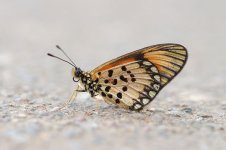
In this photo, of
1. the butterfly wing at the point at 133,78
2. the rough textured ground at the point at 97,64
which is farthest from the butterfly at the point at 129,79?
the rough textured ground at the point at 97,64

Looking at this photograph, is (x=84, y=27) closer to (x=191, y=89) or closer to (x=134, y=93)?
(x=191, y=89)

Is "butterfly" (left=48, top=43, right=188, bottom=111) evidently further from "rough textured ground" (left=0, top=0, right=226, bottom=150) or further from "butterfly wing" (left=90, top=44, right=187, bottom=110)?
"rough textured ground" (left=0, top=0, right=226, bottom=150)

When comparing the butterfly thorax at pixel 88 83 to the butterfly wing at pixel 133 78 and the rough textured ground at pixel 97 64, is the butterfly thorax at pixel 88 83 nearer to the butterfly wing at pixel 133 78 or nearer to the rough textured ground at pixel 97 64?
the butterfly wing at pixel 133 78

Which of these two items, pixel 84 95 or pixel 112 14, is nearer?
pixel 84 95

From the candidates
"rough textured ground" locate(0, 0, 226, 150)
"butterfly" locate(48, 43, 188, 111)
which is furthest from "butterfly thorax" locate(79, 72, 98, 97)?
"rough textured ground" locate(0, 0, 226, 150)

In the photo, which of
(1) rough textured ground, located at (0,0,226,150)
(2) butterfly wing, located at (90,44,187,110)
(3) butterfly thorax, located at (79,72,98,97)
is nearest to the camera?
(1) rough textured ground, located at (0,0,226,150)

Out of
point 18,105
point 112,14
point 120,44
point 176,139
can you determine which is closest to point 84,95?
point 18,105

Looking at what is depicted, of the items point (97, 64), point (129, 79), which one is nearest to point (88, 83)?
point (129, 79)
